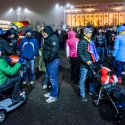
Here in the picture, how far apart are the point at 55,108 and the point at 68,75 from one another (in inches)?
164

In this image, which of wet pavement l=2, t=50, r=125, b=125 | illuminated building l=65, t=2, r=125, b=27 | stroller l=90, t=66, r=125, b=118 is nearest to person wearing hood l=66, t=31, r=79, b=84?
wet pavement l=2, t=50, r=125, b=125

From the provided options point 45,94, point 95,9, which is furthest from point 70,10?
point 45,94

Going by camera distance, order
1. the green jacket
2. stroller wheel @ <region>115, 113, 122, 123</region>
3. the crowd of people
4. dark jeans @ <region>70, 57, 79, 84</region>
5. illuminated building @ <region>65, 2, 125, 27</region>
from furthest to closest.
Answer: illuminated building @ <region>65, 2, 125, 27</region> < dark jeans @ <region>70, 57, 79, 84</region> < the crowd of people < the green jacket < stroller wheel @ <region>115, 113, 122, 123</region>

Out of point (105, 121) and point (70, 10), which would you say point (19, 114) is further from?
point (70, 10)

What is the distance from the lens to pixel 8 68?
623cm

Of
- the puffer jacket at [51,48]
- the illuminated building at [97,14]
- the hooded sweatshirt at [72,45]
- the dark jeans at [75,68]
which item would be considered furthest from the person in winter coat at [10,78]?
the illuminated building at [97,14]

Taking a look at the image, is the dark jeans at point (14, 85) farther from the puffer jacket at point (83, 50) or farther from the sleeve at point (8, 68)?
the puffer jacket at point (83, 50)

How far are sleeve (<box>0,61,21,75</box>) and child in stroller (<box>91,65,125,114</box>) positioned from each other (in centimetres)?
194

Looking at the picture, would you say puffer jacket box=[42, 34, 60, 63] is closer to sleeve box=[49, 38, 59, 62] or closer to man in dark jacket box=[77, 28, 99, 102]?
sleeve box=[49, 38, 59, 62]

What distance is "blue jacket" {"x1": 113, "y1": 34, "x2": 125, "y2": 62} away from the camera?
343 inches

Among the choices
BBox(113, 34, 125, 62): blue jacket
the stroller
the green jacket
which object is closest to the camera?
the green jacket

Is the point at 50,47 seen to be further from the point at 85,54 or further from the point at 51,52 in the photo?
the point at 85,54

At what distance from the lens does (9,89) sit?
21.4 feet

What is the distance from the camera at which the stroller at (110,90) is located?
6312mm
